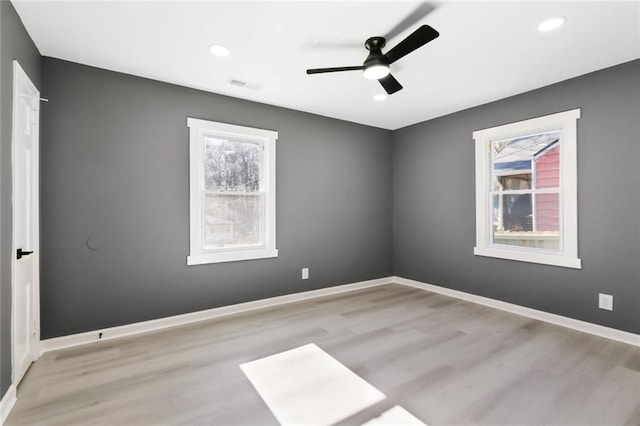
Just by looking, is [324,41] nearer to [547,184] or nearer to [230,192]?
[230,192]

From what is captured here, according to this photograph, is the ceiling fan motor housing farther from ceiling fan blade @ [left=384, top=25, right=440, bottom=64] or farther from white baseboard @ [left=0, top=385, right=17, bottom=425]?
white baseboard @ [left=0, top=385, right=17, bottom=425]

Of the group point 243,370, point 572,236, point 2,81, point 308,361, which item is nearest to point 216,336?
point 243,370

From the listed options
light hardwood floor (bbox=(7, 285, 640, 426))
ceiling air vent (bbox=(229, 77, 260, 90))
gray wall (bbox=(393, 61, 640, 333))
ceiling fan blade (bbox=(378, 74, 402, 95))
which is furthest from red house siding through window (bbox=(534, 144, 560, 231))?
ceiling air vent (bbox=(229, 77, 260, 90))

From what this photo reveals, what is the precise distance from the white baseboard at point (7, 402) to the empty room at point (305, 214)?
0.06 ft

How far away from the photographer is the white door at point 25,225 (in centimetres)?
210

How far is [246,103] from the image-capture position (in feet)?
12.7

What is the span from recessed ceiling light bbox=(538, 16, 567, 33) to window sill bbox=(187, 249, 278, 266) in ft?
11.4

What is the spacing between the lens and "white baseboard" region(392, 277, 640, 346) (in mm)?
2899

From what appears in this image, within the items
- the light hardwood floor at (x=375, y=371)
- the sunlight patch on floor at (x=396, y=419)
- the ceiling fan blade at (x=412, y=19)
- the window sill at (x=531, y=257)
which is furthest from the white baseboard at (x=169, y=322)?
the ceiling fan blade at (x=412, y=19)

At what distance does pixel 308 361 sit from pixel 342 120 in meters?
3.50

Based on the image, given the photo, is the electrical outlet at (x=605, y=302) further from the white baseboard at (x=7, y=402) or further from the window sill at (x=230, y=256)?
the white baseboard at (x=7, y=402)

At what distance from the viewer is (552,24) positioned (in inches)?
90.4

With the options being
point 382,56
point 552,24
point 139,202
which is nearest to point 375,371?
point 382,56

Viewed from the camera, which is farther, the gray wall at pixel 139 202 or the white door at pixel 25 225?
the gray wall at pixel 139 202
